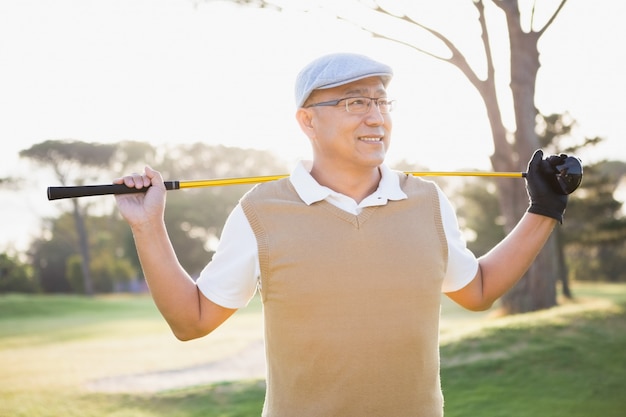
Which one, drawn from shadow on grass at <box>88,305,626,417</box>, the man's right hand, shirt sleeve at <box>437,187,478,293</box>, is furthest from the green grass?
the man's right hand

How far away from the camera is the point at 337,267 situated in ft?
6.86

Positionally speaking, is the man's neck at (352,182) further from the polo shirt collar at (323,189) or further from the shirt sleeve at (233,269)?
the shirt sleeve at (233,269)

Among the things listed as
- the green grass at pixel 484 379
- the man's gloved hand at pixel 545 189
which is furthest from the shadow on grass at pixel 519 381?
the man's gloved hand at pixel 545 189

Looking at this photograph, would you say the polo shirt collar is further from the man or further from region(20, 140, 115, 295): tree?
region(20, 140, 115, 295): tree

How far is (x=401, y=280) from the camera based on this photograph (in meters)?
2.12

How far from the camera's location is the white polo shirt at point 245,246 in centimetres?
215

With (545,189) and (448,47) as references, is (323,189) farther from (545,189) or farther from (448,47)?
(448,47)

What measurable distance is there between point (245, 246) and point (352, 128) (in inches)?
18.0

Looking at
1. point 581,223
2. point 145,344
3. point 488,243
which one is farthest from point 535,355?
point 488,243

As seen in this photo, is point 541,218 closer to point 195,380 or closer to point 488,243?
point 195,380

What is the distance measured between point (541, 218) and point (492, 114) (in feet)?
29.7

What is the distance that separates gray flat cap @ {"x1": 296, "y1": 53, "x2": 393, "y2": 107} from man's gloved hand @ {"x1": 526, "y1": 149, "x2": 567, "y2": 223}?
60cm

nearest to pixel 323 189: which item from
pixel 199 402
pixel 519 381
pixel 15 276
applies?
pixel 519 381

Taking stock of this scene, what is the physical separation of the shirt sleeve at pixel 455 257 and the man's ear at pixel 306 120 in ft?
1.40
